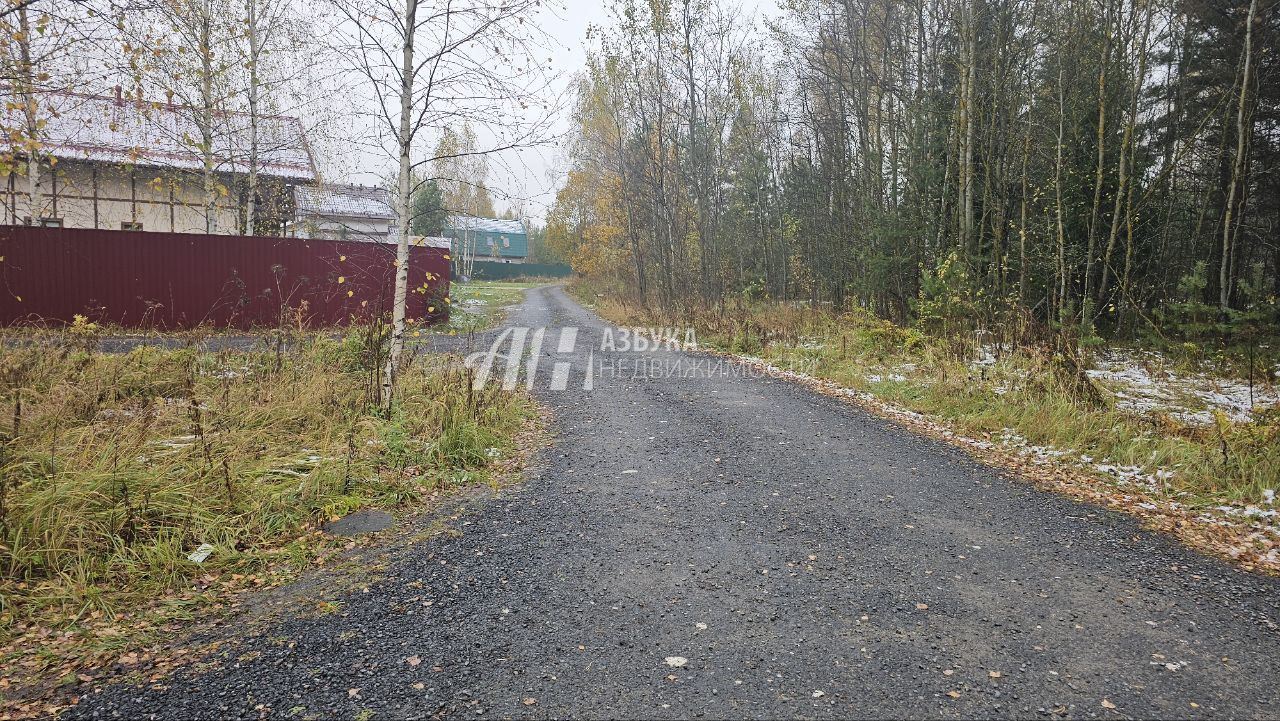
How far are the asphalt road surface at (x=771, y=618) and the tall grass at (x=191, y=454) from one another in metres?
0.98

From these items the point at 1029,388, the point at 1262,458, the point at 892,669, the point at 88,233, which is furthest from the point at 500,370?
the point at 88,233

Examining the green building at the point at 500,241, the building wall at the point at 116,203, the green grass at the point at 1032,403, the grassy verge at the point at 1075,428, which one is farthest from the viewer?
the green building at the point at 500,241

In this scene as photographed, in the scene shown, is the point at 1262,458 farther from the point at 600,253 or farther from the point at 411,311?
the point at 600,253

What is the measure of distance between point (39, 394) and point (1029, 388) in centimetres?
1003

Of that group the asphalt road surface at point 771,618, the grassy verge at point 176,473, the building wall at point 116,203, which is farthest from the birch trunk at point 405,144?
the building wall at point 116,203

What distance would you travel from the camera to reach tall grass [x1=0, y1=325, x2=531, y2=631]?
328 cm

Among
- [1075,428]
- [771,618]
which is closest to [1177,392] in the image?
[1075,428]

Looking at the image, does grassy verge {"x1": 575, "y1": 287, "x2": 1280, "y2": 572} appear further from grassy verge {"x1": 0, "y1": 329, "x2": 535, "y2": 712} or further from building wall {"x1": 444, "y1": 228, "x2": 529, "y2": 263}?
building wall {"x1": 444, "y1": 228, "x2": 529, "y2": 263}

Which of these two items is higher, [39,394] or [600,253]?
[600,253]

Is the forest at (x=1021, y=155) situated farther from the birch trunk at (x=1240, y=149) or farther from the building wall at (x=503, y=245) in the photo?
the building wall at (x=503, y=245)

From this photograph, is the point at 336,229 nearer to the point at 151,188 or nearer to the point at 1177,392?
the point at 151,188

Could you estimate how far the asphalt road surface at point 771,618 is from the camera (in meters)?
2.38

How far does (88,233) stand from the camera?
12109mm

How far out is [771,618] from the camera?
118 inches
